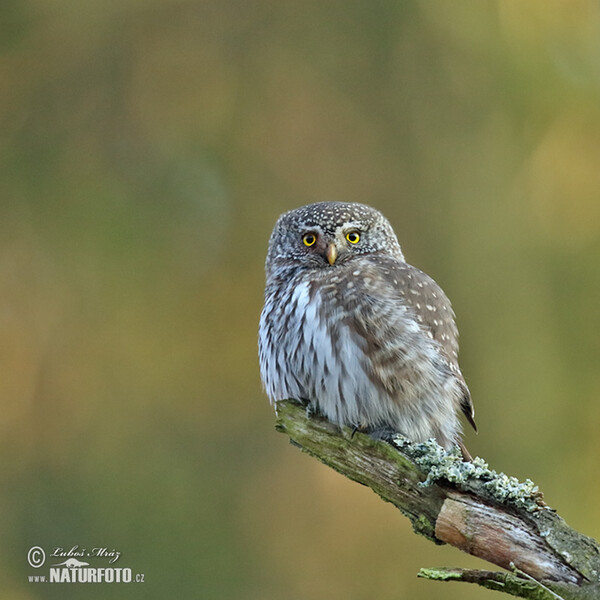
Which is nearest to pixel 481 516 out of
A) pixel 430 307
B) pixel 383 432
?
pixel 383 432

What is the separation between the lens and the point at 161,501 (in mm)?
6078

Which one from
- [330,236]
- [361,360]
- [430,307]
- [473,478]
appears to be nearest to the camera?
[473,478]

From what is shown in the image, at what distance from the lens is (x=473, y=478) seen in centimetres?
305

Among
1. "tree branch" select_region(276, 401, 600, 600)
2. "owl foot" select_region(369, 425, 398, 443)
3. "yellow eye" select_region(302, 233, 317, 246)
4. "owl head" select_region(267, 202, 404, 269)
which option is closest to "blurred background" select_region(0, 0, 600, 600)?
"owl head" select_region(267, 202, 404, 269)

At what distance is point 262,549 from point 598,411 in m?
2.43

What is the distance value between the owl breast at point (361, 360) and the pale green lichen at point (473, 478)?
50cm

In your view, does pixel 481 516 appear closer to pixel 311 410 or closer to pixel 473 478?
pixel 473 478

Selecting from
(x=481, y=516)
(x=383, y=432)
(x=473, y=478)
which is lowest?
(x=481, y=516)

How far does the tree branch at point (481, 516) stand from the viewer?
2658mm

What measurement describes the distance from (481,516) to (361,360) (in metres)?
0.99

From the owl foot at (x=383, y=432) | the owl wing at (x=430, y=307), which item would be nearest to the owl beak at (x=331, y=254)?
the owl wing at (x=430, y=307)

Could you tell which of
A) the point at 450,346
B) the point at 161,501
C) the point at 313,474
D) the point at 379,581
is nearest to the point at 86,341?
the point at 161,501

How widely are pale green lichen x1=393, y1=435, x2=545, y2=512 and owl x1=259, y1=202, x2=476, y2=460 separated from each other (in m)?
0.51

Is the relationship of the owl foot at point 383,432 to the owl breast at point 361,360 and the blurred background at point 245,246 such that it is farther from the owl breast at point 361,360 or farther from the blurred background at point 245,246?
the blurred background at point 245,246
